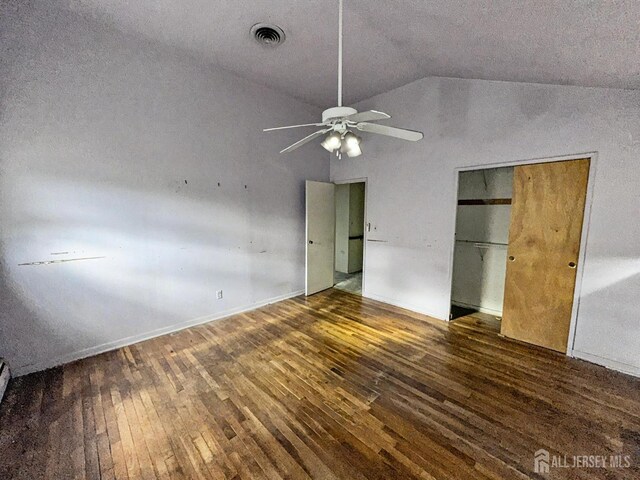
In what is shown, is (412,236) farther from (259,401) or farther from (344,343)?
(259,401)

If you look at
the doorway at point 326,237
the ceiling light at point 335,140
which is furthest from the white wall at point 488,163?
the ceiling light at point 335,140

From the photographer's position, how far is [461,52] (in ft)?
8.01

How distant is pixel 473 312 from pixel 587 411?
188 cm

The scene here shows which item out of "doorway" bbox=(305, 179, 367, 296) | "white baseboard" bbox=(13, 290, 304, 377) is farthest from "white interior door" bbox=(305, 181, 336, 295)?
"white baseboard" bbox=(13, 290, 304, 377)

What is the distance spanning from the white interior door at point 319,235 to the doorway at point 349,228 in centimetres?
127

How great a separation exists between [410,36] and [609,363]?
3.68 metres

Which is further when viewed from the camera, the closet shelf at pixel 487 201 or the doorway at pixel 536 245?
the closet shelf at pixel 487 201

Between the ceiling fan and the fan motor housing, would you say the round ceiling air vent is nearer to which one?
the ceiling fan

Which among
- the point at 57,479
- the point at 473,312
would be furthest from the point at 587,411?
the point at 57,479

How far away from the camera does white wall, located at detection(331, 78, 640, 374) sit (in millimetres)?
2316

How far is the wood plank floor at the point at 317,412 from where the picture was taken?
1511 millimetres

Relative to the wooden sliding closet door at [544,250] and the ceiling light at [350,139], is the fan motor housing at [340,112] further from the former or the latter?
the wooden sliding closet door at [544,250]

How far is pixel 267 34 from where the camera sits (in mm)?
2549

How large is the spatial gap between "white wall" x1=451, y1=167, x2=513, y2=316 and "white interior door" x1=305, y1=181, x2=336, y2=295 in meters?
2.10
